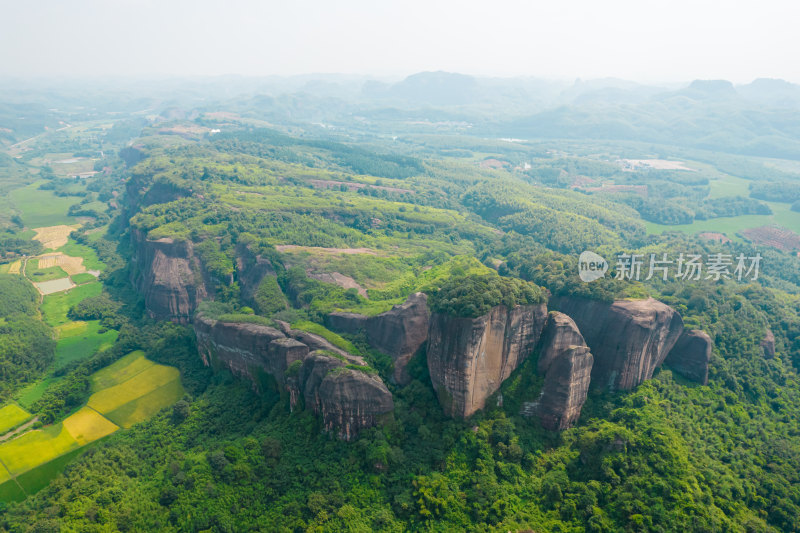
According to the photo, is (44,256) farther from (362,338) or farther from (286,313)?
(362,338)

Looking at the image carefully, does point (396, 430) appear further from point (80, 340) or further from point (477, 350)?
point (80, 340)

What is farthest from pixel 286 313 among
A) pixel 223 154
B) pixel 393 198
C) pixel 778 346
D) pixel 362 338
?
pixel 223 154

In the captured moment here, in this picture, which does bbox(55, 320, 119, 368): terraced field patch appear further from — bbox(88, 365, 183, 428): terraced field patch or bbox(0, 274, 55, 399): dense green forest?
bbox(88, 365, 183, 428): terraced field patch

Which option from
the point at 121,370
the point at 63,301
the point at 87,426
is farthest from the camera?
the point at 63,301

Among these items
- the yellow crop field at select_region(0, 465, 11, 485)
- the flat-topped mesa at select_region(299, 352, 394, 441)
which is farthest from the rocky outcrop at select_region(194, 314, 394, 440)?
the yellow crop field at select_region(0, 465, 11, 485)

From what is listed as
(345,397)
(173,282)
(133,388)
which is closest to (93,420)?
(133,388)

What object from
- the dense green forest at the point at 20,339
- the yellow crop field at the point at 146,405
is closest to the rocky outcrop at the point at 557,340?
the yellow crop field at the point at 146,405
